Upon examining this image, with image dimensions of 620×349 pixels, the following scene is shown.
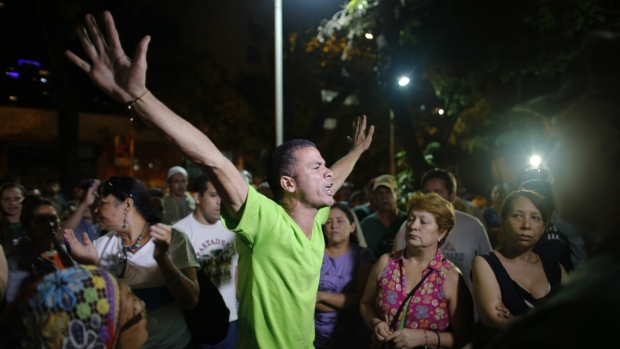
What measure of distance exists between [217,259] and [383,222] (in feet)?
9.21

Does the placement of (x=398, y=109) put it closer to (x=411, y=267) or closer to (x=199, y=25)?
(x=411, y=267)

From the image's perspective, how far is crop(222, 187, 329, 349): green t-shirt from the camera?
2.72 metres

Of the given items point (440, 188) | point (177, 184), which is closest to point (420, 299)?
point (440, 188)

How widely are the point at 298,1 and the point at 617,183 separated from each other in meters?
17.8

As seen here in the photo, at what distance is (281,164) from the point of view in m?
3.08

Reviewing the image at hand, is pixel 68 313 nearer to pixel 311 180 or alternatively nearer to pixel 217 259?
pixel 311 180

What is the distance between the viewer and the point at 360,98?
108 ft

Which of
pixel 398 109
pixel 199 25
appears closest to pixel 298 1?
pixel 398 109

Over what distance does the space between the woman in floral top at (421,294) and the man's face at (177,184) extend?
4.71m

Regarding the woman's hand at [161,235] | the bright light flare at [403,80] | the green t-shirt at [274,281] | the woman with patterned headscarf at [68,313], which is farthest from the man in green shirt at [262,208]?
the bright light flare at [403,80]

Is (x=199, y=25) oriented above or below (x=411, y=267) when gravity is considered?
above

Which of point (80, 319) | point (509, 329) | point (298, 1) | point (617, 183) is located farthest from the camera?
point (298, 1)

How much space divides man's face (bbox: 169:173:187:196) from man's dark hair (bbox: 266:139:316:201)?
517 cm

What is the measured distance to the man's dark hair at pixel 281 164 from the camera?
305 cm
